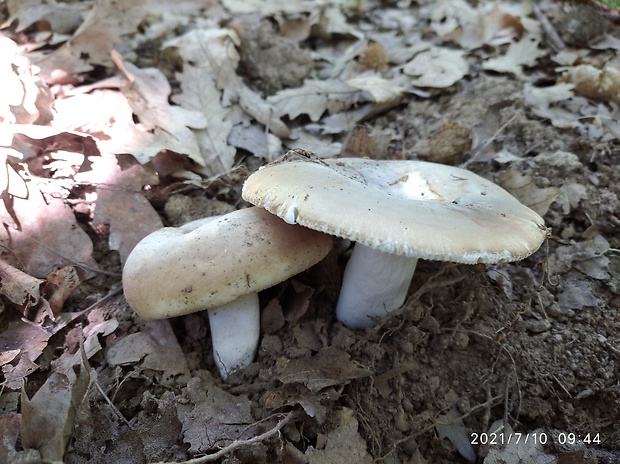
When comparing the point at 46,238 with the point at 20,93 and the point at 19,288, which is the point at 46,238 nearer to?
the point at 19,288

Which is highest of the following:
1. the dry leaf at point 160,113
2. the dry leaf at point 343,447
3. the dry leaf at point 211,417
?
the dry leaf at point 160,113

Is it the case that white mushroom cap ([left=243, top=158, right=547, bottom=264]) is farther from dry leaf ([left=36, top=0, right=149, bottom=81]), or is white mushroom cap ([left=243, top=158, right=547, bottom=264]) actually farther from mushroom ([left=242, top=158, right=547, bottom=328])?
dry leaf ([left=36, top=0, right=149, bottom=81])

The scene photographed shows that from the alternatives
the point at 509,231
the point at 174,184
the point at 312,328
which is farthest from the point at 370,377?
Answer: the point at 174,184

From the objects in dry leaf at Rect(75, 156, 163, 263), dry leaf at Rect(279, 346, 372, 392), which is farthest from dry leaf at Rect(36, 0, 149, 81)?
dry leaf at Rect(279, 346, 372, 392)

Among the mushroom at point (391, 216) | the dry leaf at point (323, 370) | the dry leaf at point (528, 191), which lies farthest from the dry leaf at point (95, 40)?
the dry leaf at point (528, 191)

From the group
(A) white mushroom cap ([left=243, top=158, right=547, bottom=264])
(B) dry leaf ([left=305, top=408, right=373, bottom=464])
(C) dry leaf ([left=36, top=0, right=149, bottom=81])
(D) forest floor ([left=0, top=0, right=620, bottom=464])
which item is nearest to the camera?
(A) white mushroom cap ([left=243, top=158, right=547, bottom=264])

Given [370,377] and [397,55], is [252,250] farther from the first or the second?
[397,55]

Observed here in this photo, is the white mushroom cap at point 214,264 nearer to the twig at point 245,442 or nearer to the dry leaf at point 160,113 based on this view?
the twig at point 245,442
